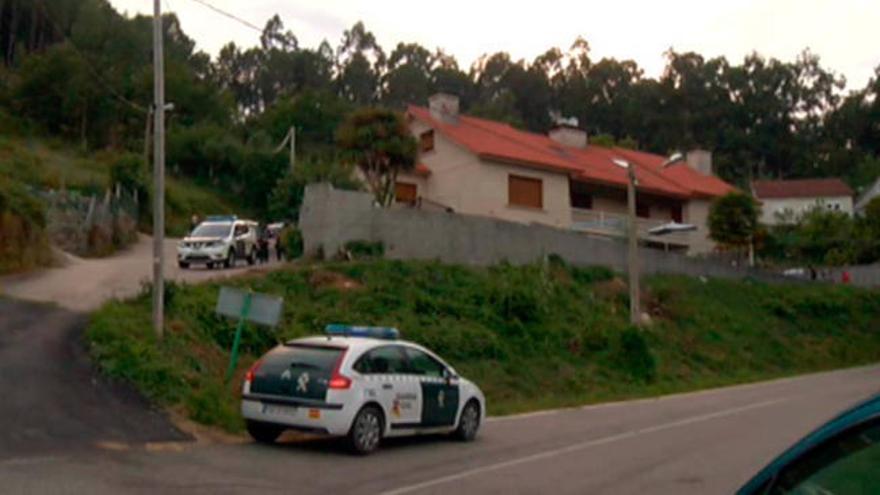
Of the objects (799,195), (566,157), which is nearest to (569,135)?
(566,157)

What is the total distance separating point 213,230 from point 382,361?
78.4 ft

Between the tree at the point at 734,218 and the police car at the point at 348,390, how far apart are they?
35026 mm

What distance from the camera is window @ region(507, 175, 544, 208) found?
47.3 metres

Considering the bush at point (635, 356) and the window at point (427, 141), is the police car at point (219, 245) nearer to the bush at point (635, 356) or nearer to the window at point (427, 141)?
the window at point (427, 141)

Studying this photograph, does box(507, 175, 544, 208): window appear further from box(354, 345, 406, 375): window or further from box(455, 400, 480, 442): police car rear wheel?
box(354, 345, 406, 375): window

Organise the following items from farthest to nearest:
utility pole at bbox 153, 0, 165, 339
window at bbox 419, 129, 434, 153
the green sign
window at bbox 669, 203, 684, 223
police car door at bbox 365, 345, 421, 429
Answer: window at bbox 669, 203, 684, 223, window at bbox 419, 129, 434, 153, utility pole at bbox 153, 0, 165, 339, the green sign, police car door at bbox 365, 345, 421, 429

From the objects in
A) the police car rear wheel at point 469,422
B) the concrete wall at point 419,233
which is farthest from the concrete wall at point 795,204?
the police car rear wheel at point 469,422

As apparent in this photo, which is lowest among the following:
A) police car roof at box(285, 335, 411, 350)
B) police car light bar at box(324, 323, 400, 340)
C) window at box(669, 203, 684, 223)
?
police car roof at box(285, 335, 411, 350)

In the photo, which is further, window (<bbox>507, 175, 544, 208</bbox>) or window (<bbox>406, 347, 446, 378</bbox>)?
window (<bbox>507, 175, 544, 208</bbox>)

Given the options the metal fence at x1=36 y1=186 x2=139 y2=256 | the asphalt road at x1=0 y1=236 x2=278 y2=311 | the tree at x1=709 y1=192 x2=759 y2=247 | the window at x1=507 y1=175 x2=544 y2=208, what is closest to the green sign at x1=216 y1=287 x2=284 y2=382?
the asphalt road at x1=0 y1=236 x2=278 y2=311

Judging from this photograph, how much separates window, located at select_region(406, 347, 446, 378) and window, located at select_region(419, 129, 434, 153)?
1261 inches

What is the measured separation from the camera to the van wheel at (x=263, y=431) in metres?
15.8

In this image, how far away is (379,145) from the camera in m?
41.6

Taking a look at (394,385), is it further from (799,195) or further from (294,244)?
(799,195)
